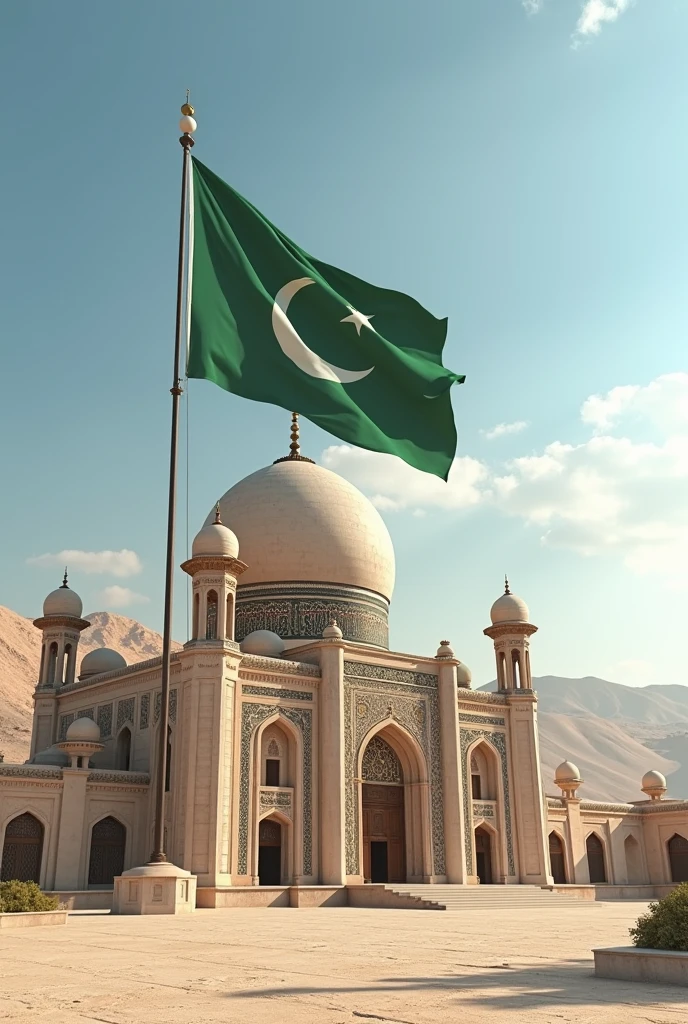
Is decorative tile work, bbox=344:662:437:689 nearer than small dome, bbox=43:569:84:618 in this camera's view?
Yes

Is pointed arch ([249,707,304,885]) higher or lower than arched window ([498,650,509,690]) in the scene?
lower

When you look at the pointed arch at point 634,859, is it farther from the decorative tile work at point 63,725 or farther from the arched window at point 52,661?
the arched window at point 52,661

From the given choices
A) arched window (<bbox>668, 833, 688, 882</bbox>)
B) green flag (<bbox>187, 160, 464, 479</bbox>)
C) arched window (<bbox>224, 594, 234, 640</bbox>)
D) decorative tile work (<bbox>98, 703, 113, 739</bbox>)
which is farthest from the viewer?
arched window (<bbox>668, 833, 688, 882</bbox>)

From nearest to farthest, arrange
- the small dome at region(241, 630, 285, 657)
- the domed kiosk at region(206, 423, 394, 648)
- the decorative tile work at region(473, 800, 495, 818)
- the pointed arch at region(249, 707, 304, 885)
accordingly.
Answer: the pointed arch at region(249, 707, 304, 885)
the small dome at region(241, 630, 285, 657)
the decorative tile work at region(473, 800, 495, 818)
the domed kiosk at region(206, 423, 394, 648)

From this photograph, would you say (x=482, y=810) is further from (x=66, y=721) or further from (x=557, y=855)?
(x=66, y=721)

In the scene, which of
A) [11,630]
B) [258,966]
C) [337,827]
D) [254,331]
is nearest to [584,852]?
[337,827]

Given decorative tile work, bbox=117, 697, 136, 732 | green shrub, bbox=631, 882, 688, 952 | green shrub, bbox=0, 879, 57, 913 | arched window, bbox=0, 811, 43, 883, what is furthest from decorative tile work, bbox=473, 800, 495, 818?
green shrub, bbox=631, 882, 688, 952

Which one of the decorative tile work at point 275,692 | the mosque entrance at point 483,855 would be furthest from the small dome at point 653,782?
the decorative tile work at point 275,692

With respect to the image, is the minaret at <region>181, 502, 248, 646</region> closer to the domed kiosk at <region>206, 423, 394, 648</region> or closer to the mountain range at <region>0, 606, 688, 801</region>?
the domed kiosk at <region>206, 423, 394, 648</region>

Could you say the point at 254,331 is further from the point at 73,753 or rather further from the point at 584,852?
the point at 584,852
